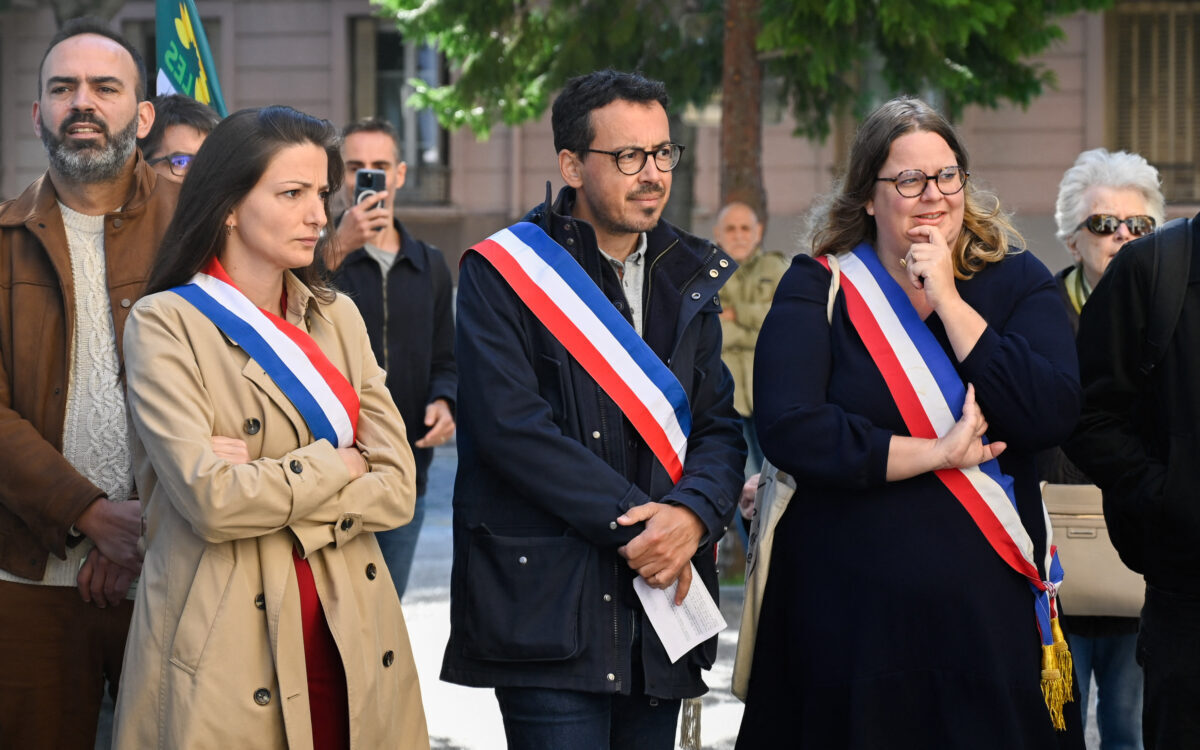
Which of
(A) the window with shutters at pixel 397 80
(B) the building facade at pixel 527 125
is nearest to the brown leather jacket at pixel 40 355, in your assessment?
(B) the building facade at pixel 527 125

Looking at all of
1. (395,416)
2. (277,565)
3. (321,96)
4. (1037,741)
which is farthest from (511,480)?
(321,96)

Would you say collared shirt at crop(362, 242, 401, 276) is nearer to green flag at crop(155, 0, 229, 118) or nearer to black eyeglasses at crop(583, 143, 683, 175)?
A: green flag at crop(155, 0, 229, 118)

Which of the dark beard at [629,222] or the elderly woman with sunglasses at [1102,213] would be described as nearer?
the dark beard at [629,222]

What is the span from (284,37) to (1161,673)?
16223mm

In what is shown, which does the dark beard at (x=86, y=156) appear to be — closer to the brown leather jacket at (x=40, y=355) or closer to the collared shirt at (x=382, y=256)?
the brown leather jacket at (x=40, y=355)

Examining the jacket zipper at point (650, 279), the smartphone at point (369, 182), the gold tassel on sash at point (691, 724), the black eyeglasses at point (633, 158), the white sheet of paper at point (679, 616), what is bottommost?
the gold tassel on sash at point (691, 724)

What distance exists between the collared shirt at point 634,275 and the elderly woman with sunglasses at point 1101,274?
1480 mm

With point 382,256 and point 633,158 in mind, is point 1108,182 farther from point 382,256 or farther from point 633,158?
point 382,256

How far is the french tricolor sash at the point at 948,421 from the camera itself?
3166 millimetres

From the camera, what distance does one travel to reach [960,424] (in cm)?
312

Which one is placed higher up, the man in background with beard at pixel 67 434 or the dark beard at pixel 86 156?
the dark beard at pixel 86 156

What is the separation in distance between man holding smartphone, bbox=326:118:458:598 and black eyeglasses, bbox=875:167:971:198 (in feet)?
7.38

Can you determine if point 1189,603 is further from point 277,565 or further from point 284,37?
point 284,37

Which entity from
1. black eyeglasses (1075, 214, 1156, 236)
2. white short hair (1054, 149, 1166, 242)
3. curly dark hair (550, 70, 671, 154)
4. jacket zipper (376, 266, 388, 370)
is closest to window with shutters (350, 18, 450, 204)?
jacket zipper (376, 266, 388, 370)
